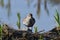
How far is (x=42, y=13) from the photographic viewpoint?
31.8 feet

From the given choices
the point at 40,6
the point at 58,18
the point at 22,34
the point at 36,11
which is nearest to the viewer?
the point at 22,34

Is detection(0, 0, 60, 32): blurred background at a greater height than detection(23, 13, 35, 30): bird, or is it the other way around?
detection(0, 0, 60, 32): blurred background

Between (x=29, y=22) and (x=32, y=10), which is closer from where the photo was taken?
(x=29, y=22)

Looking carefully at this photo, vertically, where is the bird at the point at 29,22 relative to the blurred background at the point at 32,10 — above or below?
below

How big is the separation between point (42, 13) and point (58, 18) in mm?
2389

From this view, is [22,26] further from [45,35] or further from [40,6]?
[40,6]

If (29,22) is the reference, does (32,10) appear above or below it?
above

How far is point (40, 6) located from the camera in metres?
10.6

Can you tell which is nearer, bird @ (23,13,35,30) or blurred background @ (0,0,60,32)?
bird @ (23,13,35,30)

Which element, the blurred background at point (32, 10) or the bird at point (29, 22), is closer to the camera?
the bird at point (29, 22)

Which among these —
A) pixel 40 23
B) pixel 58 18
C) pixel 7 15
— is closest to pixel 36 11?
pixel 7 15

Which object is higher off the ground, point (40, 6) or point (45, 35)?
point (40, 6)

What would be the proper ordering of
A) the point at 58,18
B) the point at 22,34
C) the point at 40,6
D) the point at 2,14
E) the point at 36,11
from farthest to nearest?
1. the point at 40,6
2. the point at 36,11
3. the point at 2,14
4. the point at 58,18
5. the point at 22,34

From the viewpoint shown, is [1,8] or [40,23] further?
[1,8]
